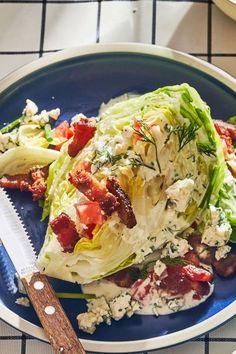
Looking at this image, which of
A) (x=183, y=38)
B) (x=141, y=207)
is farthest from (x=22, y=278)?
(x=183, y=38)

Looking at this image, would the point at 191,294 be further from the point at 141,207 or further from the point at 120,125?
the point at 120,125

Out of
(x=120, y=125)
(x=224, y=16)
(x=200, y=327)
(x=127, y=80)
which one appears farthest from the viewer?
(x=224, y=16)

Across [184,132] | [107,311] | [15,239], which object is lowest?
[107,311]

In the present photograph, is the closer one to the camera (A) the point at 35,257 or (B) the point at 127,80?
(A) the point at 35,257

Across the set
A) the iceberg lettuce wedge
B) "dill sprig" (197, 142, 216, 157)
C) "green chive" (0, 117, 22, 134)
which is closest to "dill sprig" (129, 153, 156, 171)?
the iceberg lettuce wedge

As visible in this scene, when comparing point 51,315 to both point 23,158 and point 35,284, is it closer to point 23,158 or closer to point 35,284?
point 35,284

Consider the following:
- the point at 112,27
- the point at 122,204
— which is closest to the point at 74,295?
the point at 122,204
